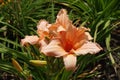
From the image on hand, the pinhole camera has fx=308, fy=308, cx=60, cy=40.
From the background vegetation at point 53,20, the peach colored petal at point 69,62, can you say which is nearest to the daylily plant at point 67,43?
the peach colored petal at point 69,62

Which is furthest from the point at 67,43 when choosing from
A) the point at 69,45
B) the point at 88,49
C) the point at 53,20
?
the point at 53,20

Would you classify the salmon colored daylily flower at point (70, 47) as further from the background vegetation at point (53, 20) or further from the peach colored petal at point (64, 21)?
the background vegetation at point (53, 20)

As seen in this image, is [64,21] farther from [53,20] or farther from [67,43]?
[53,20]

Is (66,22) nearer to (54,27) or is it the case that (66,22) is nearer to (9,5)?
(54,27)

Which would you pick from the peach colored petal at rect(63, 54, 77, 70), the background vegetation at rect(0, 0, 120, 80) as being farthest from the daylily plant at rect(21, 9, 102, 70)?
the background vegetation at rect(0, 0, 120, 80)

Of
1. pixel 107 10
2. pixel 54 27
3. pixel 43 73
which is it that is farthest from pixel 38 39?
pixel 107 10
